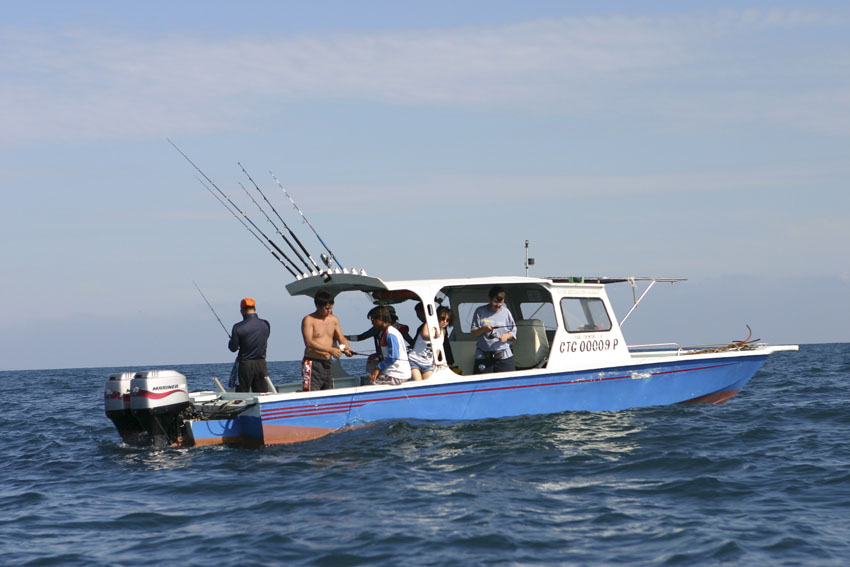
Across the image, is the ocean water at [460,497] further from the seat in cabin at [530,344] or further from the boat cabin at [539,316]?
the seat in cabin at [530,344]

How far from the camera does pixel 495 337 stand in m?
12.7

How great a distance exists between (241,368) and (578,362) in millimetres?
4701

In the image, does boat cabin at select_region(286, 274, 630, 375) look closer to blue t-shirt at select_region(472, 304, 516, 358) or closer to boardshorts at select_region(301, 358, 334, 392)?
blue t-shirt at select_region(472, 304, 516, 358)

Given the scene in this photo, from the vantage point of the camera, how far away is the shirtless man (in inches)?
477

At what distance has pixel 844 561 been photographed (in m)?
6.56

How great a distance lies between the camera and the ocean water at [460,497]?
274 inches

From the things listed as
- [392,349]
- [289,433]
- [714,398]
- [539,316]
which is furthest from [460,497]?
[714,398]

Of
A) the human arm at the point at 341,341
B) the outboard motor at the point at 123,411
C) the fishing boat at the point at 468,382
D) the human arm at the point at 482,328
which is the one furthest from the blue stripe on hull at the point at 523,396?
the outboard motor at the point at 123,411

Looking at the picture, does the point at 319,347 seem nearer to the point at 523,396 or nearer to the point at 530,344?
the point at 523,396

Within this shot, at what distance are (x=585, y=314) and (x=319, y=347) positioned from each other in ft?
13.4

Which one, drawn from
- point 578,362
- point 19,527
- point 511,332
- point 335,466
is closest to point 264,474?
point 335,466

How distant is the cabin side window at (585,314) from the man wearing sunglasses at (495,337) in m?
1.06

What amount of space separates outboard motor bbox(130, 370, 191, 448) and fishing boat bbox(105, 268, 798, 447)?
0.04 ft

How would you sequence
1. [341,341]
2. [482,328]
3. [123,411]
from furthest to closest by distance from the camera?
[482,328], [341,341], [123,411]
